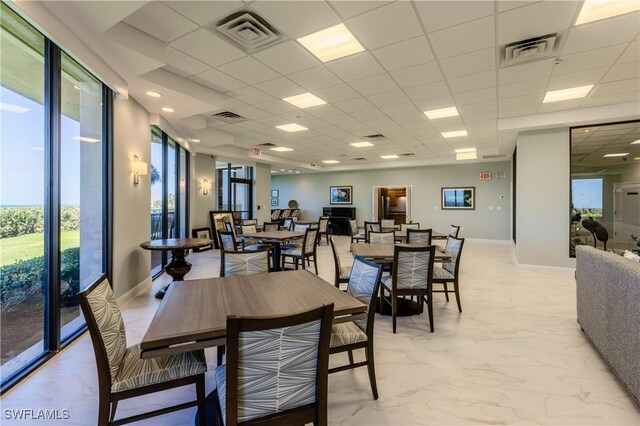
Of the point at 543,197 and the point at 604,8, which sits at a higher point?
the point at 604,8

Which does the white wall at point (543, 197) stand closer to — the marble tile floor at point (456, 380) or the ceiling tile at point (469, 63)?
the marble tile floor at point (456, 380)

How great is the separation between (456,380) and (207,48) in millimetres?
3829

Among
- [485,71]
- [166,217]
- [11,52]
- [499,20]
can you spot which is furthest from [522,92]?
[166,217]

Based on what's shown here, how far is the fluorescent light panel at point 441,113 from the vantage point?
5.20m

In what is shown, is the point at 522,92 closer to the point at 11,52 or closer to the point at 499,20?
the point at 499,20

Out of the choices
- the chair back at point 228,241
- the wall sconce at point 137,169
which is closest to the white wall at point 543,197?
the chair back at point 228,241

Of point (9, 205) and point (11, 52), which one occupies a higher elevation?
point (11, 52)

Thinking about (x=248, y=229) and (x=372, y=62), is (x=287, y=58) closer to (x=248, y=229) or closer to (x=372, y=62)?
(x=372, y=62)

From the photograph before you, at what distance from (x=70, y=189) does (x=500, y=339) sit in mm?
4547

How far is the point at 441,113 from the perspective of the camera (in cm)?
540

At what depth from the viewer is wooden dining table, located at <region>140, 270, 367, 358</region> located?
1.37 metres

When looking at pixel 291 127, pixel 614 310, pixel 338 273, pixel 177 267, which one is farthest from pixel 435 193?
pixel 177 267

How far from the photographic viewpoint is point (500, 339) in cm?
295

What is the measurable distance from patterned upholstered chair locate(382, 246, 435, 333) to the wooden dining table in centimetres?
111
